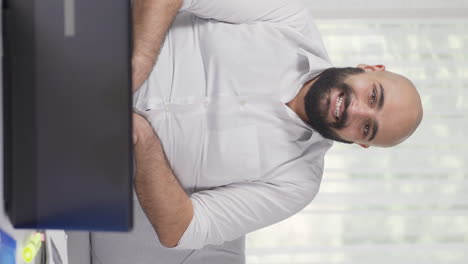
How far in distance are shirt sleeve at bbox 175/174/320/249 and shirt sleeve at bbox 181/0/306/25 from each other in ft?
1.74

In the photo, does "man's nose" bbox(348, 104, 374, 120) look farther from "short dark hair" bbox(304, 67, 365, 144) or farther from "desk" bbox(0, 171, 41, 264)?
"desk" bbox(0, 171, 41, 264)

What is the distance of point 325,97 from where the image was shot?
1418mm

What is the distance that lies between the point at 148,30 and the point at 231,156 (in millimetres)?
488

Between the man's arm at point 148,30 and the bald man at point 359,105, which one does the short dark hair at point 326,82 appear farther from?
the man's arm at point 148,30

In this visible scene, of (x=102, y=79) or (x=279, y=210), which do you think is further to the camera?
(x=279, y=210)

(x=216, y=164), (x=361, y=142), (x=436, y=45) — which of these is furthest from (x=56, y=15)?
(x=436, y=45)

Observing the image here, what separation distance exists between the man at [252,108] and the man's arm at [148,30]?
136 millimetres

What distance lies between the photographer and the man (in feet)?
4.39

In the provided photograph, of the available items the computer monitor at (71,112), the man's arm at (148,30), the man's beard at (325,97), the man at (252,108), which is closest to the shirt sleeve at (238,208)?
the man at (252,108)

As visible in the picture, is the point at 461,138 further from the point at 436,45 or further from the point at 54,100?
the point at 54,100

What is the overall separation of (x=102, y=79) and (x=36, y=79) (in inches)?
4.1

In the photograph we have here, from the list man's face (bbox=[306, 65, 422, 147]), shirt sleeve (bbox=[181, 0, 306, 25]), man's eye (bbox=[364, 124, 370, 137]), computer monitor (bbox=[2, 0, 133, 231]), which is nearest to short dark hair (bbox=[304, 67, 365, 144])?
man's face (bbox=[306, 65, 422, 147])

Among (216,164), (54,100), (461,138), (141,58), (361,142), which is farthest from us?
(461,138)

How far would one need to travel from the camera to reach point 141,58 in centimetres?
107
